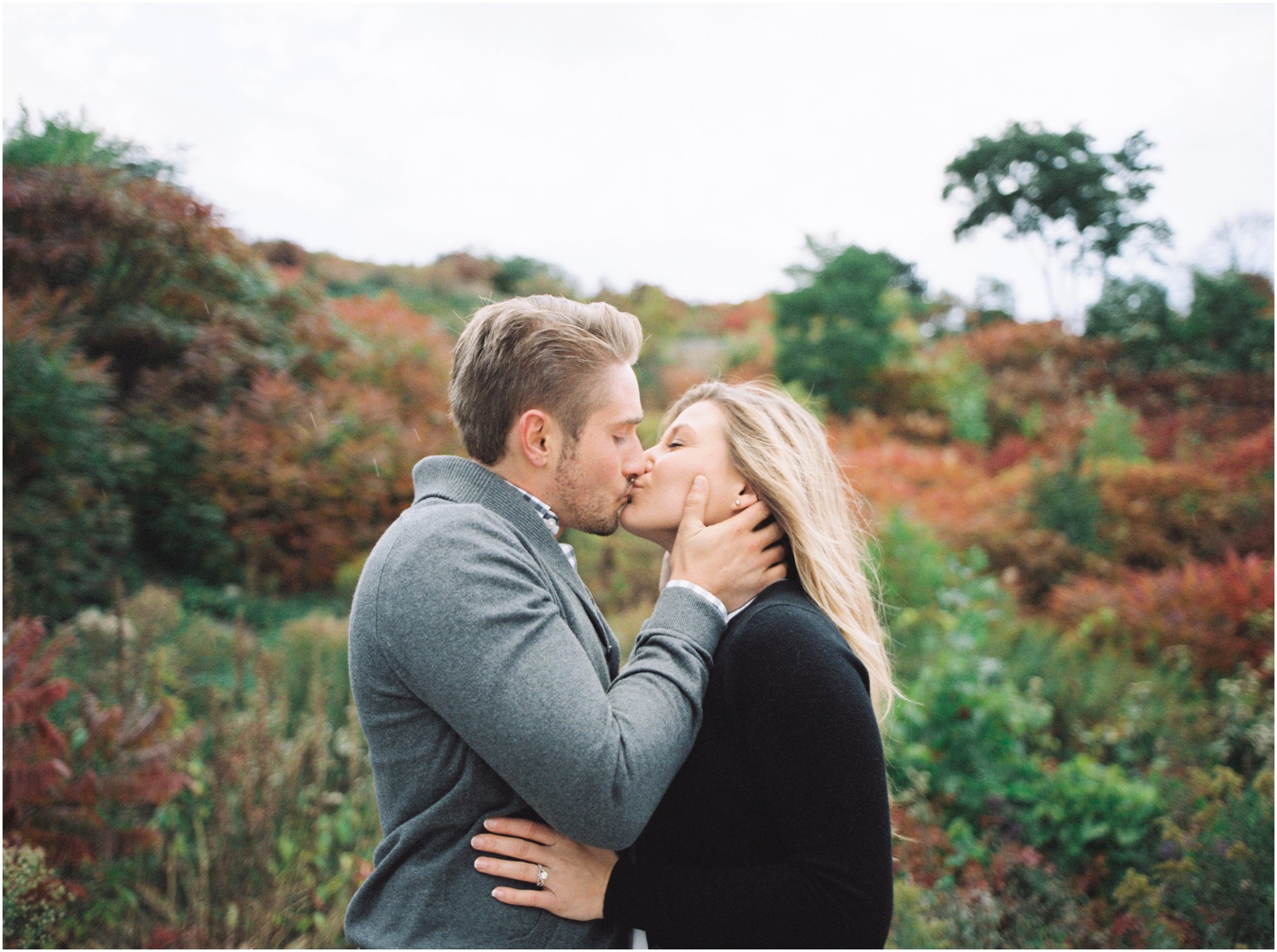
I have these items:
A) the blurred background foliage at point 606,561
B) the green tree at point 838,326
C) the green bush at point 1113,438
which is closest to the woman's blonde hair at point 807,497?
the blurred background foliage at point 606,561

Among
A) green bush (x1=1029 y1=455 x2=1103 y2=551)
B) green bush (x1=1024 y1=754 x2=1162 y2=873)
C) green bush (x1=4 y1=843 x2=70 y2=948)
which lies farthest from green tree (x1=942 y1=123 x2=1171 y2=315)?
green bush (x1=4 y1=843 x2=70 y2=948)

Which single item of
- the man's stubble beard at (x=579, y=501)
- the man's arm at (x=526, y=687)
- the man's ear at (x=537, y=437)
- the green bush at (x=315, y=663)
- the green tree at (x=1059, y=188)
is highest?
the green tree at (x=1059, y=188)

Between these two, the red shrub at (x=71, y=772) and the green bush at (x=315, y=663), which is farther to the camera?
the green bush at (x=315, y=663)

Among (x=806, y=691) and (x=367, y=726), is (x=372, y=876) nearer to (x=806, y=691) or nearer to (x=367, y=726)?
(x=367, y=726)

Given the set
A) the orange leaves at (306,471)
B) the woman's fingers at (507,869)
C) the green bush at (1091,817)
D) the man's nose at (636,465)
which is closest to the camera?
the woman's fingers at (507,869)

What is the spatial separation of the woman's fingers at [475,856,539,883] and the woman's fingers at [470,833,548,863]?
0.05ft

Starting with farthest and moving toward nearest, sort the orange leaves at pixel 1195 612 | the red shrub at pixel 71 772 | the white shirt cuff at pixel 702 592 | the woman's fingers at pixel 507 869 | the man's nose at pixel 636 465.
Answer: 1. the orange leaves at pixel 1195 612
2. the red shrub at pixel 71 772
3. the man's nose at pixel 636 465
4. the white shirt cuff at pixel 702 592
5. the woman's fingers at pixel 507 869

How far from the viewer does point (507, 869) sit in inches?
59.9

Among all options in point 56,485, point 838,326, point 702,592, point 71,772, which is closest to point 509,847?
point 702,592

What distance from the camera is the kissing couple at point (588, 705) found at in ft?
4.58

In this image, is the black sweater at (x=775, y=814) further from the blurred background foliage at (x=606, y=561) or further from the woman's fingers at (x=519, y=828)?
the blurred background foliage at (x=606, y=561)

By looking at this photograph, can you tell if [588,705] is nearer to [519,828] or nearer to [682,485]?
[519,828]

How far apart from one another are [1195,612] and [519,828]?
5.61m

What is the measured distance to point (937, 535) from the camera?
291 inches
